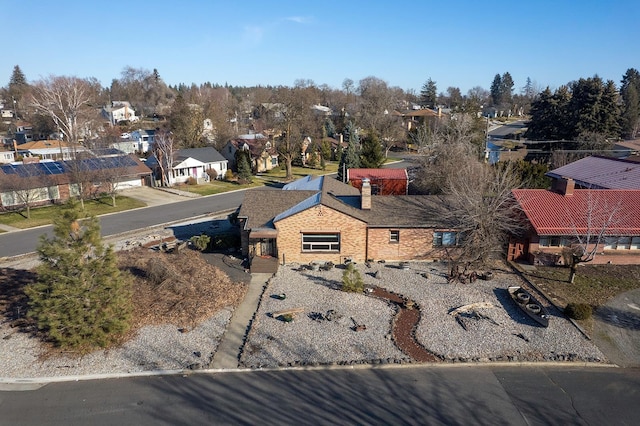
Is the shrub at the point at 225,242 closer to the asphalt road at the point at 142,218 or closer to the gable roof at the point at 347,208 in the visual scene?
the gable roof at the point at 347,208

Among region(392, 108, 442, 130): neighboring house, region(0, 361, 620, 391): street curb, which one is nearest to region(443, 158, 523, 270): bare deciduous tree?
region(0, 361, 620, 391): street curb

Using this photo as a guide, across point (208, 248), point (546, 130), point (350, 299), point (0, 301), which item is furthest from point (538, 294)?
point (546, 130)

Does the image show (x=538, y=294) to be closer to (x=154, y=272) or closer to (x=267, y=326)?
(x=267, y=326)

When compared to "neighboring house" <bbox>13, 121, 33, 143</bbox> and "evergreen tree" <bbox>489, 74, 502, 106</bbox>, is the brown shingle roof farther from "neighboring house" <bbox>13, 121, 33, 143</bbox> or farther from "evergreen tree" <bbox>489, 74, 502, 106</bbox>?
"evergreen tree" <bbox>489, 74, 502, 106</bbox>

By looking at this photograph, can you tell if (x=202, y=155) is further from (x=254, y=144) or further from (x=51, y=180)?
(x=51, y=180)

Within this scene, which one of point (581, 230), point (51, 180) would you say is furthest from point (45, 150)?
point (581, 230)
